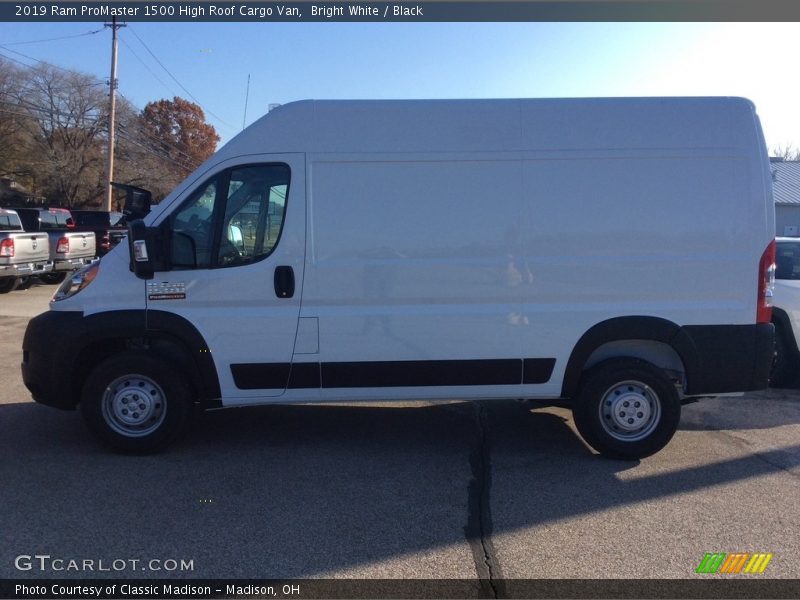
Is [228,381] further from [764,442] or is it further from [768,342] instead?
[764,442]

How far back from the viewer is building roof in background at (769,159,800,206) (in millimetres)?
32641

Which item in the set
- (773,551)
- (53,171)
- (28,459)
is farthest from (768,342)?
(53,171)

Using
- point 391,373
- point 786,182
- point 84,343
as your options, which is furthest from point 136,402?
point 786,182

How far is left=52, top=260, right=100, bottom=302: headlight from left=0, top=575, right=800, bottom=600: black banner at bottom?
7.95 feet

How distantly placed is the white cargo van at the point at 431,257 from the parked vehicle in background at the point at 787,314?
2.62 metres

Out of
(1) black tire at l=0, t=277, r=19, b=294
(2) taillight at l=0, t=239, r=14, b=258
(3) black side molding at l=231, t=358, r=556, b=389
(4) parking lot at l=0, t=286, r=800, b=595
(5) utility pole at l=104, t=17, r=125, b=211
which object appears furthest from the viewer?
(5) utility pole at l=104, t=17, r=125, b=211

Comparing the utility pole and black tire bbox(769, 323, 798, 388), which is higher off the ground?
the utility pole

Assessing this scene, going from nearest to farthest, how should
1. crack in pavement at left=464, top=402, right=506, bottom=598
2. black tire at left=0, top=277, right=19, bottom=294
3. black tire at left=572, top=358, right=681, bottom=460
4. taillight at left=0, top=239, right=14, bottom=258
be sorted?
crack in pavement at left=464, top=402, right=506, bottom=598
black tire at left=572, top=358, right=681, bottom=460
taillight at left=0, top=239, right=14, bottom=258
black tire at left=0, top=277, right=19, bottom=294

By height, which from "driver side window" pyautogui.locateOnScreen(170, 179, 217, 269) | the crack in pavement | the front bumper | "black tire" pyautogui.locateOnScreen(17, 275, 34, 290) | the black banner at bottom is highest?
the front bumper

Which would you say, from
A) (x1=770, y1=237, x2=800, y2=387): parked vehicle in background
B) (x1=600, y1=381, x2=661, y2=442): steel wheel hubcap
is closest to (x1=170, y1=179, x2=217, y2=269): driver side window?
(x1=600, y1=381, x2=661, y2=442): steel wheel hubcap

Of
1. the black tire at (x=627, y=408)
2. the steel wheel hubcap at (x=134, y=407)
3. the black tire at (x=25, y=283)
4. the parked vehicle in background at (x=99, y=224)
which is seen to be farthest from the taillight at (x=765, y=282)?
the parked vehicle in background at (x=99, y=224)

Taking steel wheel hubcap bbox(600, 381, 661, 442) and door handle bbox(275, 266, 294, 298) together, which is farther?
steel wheel hubcap bbox(600, 381, 661, 442)

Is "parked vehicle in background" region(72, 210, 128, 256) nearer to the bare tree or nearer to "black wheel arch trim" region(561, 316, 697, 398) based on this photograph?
"black wheel arch trim" region(561, 316, 697, 398)

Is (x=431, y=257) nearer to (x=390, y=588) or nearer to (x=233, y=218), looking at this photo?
(x=233, y=218)
